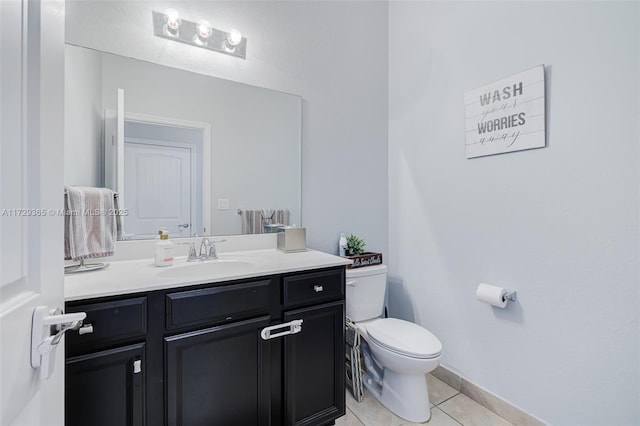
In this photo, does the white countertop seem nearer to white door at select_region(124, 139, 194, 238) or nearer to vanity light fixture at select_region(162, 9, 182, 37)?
white door at select_region(124, 139, 194, 238)

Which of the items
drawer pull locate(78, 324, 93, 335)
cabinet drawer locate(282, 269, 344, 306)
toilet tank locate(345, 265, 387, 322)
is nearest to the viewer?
drawer pull locate(78, 324, 93, 335)

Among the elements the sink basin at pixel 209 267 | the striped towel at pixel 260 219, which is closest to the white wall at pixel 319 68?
the striped towel at pixel 260 219

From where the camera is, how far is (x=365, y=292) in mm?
1842

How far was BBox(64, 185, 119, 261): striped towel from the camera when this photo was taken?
113 cm

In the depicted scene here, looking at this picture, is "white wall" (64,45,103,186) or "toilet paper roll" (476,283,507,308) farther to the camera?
"toilet paper roll" (476,283,507,308)

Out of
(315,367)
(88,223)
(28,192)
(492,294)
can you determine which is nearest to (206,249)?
(88,223)

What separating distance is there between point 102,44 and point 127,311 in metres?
1.27

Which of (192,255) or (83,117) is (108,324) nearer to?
(192,255)

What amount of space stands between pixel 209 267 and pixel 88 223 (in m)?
0.53

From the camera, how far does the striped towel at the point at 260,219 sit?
174 cm

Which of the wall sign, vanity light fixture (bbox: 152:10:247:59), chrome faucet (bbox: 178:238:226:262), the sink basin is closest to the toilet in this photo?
the sink basin

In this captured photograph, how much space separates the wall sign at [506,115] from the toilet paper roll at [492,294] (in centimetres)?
74

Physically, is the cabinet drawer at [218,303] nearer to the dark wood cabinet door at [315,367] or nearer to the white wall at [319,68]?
the dark wood cabinet door at [315,367]

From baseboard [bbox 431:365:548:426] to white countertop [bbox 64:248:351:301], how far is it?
1141mm
